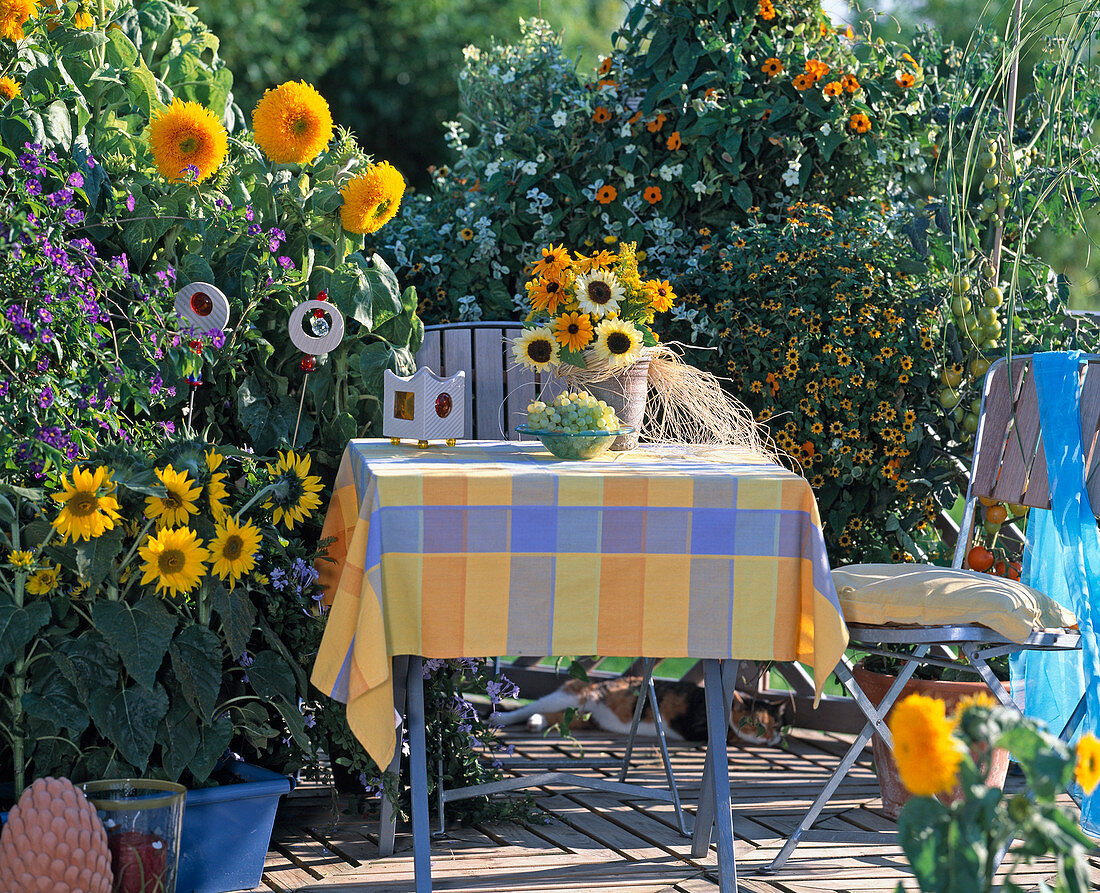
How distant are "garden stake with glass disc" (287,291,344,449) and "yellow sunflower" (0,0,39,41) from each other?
0.86 m

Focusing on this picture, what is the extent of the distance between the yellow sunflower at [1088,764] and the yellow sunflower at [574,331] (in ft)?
4.52

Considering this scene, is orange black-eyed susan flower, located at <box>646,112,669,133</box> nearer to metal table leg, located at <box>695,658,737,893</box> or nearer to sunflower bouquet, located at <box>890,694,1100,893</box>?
metal table leg, located at <box>695,658,737,893</box>

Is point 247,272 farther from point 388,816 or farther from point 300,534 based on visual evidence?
point 388,816

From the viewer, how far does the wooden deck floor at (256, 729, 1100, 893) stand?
2391 millimetres

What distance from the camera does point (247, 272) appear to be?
2623 millimetres

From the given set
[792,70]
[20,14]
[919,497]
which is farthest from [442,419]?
[792,70]

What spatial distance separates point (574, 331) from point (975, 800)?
1.41 m

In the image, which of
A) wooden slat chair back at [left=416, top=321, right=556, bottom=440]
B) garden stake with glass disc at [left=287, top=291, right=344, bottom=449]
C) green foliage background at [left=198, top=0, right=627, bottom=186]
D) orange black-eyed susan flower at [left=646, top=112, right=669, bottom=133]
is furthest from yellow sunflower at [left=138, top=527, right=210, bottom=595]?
green foliage background at [left=198, top=0, right=627, bottom=186]

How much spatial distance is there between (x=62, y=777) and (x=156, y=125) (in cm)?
137

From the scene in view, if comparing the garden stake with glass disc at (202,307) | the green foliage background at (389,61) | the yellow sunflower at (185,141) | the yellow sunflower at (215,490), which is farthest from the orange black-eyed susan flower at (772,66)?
the green foliage background at (389,61)

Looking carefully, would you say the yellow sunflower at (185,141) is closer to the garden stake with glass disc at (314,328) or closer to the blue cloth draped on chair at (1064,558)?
the garden stake with glass disc at (314,328)

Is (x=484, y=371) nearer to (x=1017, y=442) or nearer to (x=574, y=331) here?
(x=574, y=331)

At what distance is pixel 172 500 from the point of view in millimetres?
2145

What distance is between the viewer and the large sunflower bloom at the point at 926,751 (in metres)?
1.24
